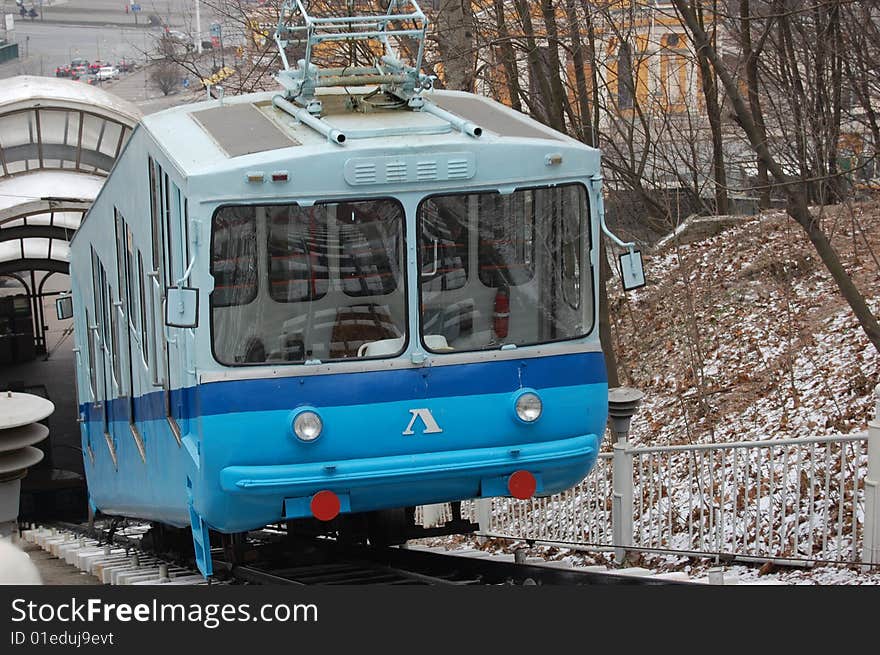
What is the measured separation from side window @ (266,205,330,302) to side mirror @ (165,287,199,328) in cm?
48

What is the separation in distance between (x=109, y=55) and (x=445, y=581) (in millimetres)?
70606

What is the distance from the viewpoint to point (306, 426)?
7.29m

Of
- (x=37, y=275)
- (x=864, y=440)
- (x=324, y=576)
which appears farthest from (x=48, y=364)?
(x=864, y=440)

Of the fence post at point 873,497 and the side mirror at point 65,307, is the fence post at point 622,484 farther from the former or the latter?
the side mirror at point 65,307

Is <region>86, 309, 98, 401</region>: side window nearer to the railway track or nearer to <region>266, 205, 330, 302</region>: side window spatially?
the railway track

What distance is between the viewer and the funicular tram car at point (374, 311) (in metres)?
7.29

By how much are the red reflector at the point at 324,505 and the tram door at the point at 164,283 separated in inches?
48.6

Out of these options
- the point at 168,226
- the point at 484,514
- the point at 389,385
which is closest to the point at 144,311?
the point at 168,226

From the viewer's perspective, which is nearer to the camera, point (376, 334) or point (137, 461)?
point (376, 334)

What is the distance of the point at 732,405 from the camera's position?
49.4ft

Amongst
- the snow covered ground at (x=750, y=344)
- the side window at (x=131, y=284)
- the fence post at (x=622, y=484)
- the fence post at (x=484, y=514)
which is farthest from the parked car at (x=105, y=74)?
the fence post at (x=622, y=484)

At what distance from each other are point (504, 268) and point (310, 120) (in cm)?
150

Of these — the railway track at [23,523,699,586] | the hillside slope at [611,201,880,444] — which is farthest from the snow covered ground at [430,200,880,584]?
the railway track at [23,523,699,586]

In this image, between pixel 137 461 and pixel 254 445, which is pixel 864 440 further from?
pixel 137 461
